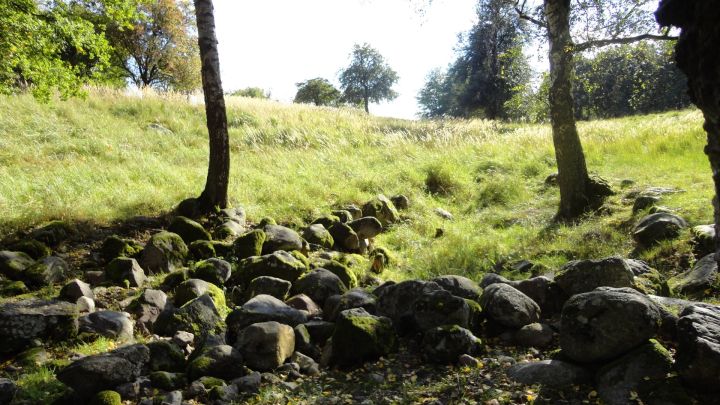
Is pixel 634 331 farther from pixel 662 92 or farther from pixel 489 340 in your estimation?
pixel 662 92

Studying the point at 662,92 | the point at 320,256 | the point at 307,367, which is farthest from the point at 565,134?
the point at 662,92

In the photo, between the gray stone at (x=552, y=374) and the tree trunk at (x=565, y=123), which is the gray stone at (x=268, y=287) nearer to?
the gray stone at (x=552, y=374)

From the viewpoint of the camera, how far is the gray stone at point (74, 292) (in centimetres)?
502

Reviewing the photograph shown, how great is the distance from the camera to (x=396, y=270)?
7445 millimetres

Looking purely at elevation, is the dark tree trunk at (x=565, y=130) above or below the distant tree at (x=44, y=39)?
below

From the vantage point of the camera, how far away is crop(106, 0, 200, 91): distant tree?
2552 centimetres

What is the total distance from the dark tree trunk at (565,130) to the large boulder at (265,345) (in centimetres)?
615

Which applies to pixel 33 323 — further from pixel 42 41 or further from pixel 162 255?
pixel 42 41

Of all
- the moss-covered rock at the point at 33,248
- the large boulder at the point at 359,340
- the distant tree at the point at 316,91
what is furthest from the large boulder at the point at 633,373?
the distant tree at the point at 316,91

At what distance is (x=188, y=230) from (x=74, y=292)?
204 centimetres

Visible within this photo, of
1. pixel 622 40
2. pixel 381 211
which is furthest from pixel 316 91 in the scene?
pixel 622 40

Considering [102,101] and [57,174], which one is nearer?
[57,174]

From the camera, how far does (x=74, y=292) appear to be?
16.5 feet

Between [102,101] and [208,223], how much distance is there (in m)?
10.7
